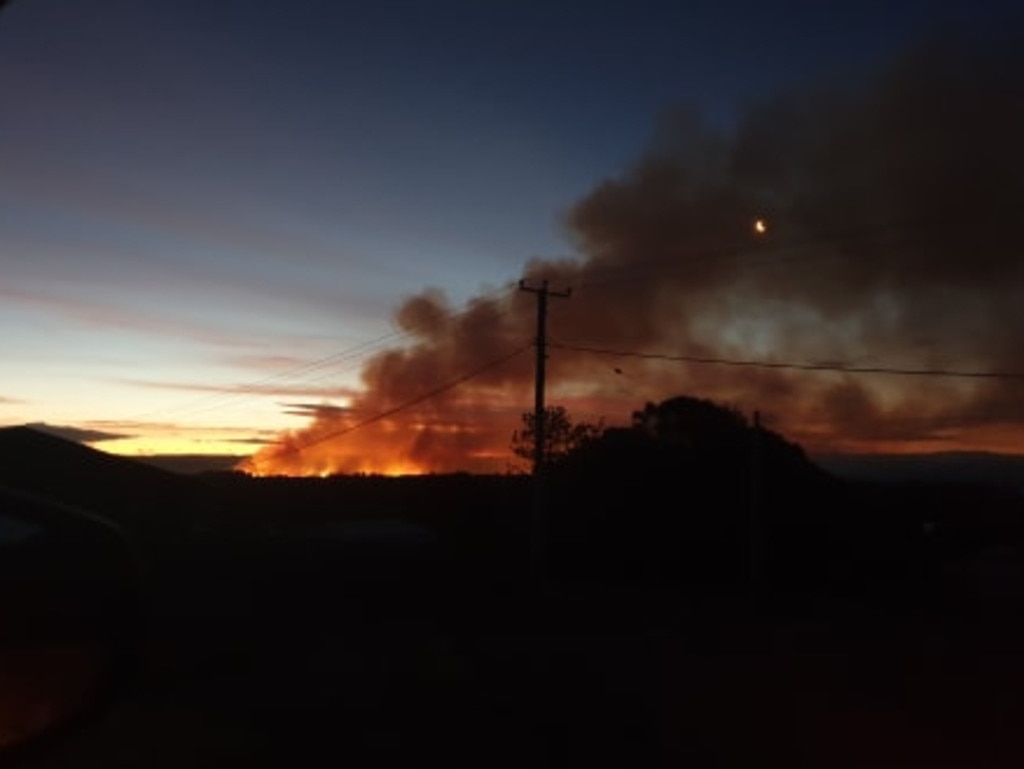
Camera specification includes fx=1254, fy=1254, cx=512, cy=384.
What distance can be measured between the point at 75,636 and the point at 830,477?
50248 millimetres

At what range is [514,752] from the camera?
15656 mm

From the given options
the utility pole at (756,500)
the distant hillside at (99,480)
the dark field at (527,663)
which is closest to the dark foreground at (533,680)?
the dark field at (527,663)

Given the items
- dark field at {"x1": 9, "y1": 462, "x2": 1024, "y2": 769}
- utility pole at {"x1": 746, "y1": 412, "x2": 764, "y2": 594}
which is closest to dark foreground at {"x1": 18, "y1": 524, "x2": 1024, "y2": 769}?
dark field at {"x1": 9, "y1": 462, "x2": 1024, "y2": 769}

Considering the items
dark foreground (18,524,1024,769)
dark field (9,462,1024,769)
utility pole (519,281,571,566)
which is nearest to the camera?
dark foreground (18,524,1024,769)

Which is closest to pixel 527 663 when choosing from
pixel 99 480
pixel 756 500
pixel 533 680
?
pixel 533 680

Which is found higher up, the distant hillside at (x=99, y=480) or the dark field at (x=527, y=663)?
the distant hillside at (x=99, y=480)

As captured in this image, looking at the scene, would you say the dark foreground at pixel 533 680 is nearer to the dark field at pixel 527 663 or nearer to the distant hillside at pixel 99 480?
the dark field at pixel 527 663

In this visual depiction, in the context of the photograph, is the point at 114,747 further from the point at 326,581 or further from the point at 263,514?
the point at 263,514

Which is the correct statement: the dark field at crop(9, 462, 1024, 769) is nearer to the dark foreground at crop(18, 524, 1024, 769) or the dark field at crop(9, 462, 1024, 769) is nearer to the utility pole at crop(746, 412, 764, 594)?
the dark foreground at crop(18, 524, 1024, 769)

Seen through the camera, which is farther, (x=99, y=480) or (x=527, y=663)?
(x=99, y=480)

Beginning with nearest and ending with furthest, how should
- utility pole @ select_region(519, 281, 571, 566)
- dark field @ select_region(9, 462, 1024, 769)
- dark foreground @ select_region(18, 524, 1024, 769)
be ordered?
1. dark foreground @ select_region(18, 524, 1024, 769)
2. dark field @ select_region(9, 462, 1024, 769)
3. utility pole @ select_region(519, 281, 571, 566)

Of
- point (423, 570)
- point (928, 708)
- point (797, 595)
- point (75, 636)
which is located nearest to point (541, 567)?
point (423, 570)

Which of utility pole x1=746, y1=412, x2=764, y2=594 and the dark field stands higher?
utility pole x1=746, y1=412, x2=764, y2=594

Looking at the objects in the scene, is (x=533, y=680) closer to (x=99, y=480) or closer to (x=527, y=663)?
(x=527, y=663)
